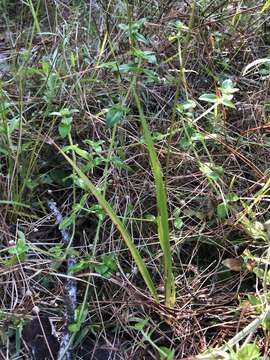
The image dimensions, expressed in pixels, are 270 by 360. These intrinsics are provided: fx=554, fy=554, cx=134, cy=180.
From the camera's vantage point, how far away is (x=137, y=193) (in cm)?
146

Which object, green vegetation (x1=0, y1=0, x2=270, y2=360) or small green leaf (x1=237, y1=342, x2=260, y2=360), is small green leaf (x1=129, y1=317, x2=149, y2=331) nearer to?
green vegetation (x1=0, y1=0, x2=270, y2=360)

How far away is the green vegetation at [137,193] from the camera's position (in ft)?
3.90

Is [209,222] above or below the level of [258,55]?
below

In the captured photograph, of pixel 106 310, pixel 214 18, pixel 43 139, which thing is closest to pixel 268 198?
pixel 106 310

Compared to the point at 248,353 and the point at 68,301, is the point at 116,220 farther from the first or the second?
the point at 248,353

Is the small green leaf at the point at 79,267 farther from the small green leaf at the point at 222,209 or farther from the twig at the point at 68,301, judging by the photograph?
the small green leaf at the point at 222,209

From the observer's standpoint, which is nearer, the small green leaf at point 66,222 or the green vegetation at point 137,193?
the green vegetation at point 137,193

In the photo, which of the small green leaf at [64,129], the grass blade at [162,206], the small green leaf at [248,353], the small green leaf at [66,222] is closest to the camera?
the small green leaf at [248,353]

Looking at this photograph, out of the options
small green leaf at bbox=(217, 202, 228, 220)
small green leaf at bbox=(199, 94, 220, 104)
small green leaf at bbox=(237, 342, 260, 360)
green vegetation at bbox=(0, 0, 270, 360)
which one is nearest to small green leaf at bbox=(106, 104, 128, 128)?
green vegetation at bbox=(0, 0, 270, 360)

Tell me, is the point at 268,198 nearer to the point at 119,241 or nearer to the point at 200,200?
the point at 200,200

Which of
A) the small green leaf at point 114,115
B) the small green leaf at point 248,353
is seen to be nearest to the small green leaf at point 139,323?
the small green leaf at point 248,353

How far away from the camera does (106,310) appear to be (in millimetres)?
1242

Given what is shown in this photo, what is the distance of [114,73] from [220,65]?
0.41m

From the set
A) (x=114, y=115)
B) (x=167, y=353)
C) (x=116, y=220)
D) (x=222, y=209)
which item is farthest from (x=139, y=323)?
(x=114, y=115)
